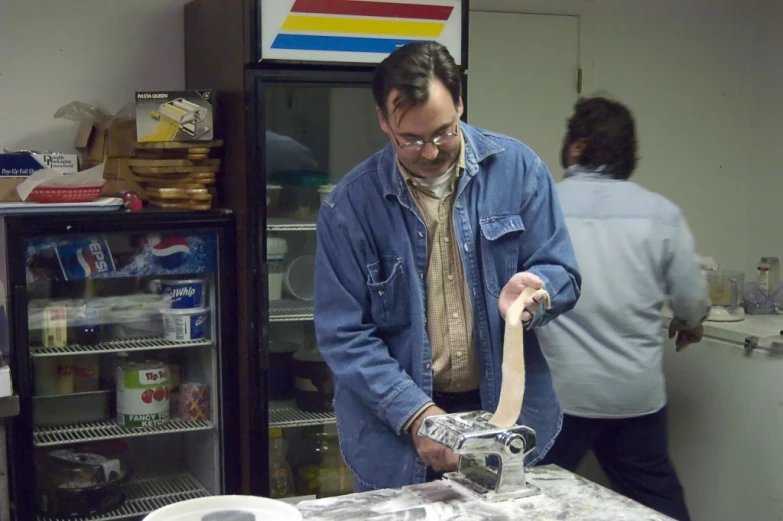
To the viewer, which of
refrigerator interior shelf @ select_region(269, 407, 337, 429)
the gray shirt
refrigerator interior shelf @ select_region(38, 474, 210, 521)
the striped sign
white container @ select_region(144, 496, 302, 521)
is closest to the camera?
white container @ select_region(144, 496, 302, 521)

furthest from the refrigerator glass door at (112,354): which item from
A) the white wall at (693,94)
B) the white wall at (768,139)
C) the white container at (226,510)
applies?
the white wall at (768,139)

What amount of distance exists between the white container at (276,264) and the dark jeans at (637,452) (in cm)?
110

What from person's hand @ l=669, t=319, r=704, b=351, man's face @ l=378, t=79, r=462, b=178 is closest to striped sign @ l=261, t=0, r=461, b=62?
man's face @ l=378, t=79, r=462, b=178

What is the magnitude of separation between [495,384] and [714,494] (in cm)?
164

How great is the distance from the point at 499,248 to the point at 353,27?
122 cm

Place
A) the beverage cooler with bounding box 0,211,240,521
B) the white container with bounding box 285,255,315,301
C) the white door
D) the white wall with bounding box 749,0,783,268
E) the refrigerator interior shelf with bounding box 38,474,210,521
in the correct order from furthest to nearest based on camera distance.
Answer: the white wall with bounding box 749,0,783,268, the white door, the white container with bounding box 285,255,315,301, the refrigerator interior shelf with bounding box 38,474,210,521, the beverage cooler with bounding box 0,211,240,521

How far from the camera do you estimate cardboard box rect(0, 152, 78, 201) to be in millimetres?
2920

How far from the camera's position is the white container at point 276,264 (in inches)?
124

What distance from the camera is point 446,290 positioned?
1964 millimetres

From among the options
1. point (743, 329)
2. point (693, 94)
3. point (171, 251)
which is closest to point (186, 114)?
point (171, 251)

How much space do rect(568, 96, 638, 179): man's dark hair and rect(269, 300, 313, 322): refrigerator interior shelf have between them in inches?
41.0

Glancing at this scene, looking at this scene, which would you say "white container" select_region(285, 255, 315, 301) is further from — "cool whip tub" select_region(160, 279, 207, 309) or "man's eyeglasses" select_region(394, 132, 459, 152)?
"man's eyeglasses" select_region(394, 132, 459, 152)

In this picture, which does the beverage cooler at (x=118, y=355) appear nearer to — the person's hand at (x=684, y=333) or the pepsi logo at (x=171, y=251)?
the pepsi logo at (x=171, y=251)

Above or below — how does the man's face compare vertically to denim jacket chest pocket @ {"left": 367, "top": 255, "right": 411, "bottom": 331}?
above
